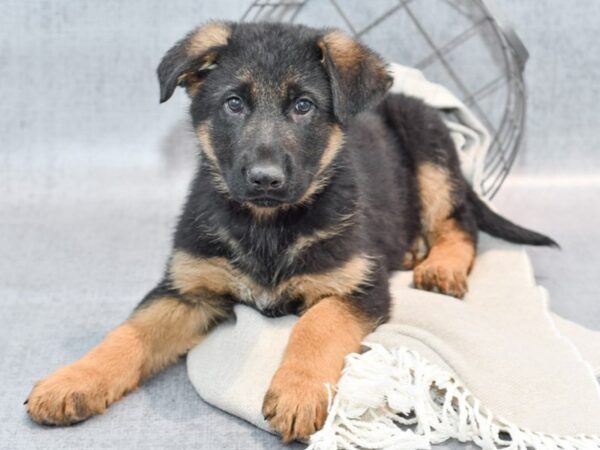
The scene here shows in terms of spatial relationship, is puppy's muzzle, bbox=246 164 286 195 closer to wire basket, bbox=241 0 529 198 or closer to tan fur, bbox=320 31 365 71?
tan fur, bbox=320 31 365 71

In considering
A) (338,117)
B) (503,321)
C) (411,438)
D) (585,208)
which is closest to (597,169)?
(585,208)

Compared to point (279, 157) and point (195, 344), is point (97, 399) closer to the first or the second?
point (195, 344)

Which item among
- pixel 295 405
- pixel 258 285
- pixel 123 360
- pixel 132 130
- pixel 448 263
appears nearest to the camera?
pixel 295 405

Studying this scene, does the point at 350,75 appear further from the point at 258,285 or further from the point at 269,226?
the point at 258,285

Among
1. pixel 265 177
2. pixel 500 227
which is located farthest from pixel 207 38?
pixel 500 227

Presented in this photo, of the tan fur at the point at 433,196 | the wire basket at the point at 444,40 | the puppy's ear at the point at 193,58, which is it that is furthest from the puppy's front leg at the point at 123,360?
the wire basket at the point at 444,40

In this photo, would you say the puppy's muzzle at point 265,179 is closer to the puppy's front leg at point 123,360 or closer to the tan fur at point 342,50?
the tan fur at point 342,50
